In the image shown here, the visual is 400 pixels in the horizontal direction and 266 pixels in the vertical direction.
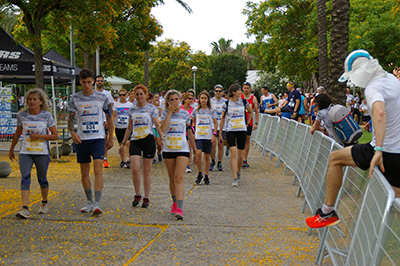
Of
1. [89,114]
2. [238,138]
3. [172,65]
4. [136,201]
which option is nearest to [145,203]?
[136,201]

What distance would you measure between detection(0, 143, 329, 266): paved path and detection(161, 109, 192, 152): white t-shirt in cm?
94

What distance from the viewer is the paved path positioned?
4.82m

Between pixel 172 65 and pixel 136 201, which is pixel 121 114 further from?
pixel 172 65

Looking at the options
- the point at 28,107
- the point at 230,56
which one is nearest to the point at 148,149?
the point at 28,107

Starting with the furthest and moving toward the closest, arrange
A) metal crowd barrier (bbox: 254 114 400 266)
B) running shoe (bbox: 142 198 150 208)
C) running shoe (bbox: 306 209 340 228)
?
running shoe (bbox: 142 198 150 208) → running shoe (bbox: 306 209 340 228) → metal crowd barrier (bbox: 254 114 400 266)

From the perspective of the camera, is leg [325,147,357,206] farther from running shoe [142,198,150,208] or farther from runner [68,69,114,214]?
runner [68,69,114,214]

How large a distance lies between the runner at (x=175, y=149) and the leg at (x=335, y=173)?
2.47m

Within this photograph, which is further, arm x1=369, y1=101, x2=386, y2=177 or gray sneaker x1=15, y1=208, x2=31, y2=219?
gray sneaker x1=15, y1=208, x2=31, y2=219

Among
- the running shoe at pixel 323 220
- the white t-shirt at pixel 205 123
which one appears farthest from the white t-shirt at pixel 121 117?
the running shoe at pixel 323 220

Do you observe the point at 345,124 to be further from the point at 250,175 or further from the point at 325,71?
the point at 325,71

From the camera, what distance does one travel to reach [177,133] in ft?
22.7

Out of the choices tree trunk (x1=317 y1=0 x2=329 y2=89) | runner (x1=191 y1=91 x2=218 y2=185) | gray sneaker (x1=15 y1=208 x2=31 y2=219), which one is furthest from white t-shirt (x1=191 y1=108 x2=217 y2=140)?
tree trunk (x1=317 y1=0 x2=329 y2=89)

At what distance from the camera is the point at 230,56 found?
9019cm

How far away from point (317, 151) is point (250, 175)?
13.5 feet
